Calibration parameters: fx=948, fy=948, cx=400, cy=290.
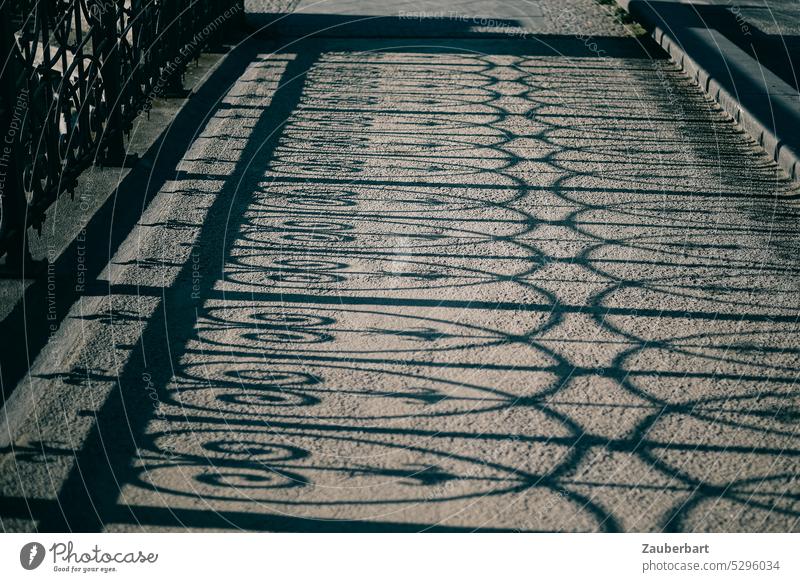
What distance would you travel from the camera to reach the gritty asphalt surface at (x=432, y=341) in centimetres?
360

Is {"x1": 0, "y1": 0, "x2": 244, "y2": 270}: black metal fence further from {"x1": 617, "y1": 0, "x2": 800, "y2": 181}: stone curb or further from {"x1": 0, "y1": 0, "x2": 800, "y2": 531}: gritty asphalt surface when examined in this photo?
{"x1": 617, "y1": 0, "x2": 800, "y2": 181}: stone curb

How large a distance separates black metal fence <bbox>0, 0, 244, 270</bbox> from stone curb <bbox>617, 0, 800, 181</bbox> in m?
4.91

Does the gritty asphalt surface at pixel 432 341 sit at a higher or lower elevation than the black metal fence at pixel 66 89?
lower

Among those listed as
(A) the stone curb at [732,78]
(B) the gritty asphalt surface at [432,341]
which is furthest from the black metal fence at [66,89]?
(A) the stone curb at [732,78]

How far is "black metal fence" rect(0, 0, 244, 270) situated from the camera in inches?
190

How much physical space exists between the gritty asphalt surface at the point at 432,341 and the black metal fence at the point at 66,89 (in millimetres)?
521

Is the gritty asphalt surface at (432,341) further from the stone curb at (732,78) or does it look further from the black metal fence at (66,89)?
the black metal fence at (66,89)

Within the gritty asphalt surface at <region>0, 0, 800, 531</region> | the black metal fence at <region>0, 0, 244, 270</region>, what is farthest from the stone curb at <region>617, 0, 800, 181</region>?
the black metal fence at <region>0, 0, 244, 270</region>

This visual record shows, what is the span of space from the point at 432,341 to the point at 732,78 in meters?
5.79

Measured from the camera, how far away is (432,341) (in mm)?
4664

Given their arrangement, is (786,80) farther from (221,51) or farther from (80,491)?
(80,491)

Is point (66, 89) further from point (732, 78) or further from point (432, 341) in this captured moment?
point (732, 78)

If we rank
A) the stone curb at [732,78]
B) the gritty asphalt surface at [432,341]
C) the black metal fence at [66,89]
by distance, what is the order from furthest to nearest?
the stone curb at [732,78] → the black metal fence at [66,89] → the gritty asphalt surface at [432,341]
